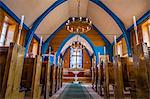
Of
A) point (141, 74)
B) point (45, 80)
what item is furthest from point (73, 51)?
point (141, 74)

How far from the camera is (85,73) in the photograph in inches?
603

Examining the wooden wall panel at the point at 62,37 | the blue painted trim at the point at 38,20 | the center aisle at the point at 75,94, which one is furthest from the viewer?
the wooden wall panel at the point at 62,37

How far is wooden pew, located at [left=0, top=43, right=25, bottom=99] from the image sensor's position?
1706mm

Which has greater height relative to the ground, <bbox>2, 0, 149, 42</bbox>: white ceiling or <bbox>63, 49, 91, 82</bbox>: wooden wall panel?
<bbox>2, 0, 149, 42</bbox>: white ceiling

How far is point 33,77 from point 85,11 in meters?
8.91

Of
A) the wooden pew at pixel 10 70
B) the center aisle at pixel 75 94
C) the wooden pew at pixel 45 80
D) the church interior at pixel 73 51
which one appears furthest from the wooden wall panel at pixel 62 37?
the wooden pew at pixel 10 70

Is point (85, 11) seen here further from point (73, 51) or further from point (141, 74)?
point (141, 74)

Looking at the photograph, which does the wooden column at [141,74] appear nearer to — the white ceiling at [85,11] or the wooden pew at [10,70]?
the wooden pew at [10,70]

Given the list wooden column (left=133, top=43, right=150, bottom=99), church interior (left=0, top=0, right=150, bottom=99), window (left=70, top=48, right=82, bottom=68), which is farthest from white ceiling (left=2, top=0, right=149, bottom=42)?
window (left=70, top=48, right=82, bottom=68)

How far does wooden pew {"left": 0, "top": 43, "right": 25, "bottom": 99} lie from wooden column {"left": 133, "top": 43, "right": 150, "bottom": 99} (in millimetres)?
1797

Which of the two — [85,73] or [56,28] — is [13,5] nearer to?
[56,28]

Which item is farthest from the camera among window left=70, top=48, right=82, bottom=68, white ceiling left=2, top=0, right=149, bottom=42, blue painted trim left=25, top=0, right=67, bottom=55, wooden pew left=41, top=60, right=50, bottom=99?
window left=70, top=48, right=82, bottom=68

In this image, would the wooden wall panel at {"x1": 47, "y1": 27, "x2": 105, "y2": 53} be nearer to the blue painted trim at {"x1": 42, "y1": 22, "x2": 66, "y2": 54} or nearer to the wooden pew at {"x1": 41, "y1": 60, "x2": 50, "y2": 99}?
the blue painted trim at {"x1": 42, "y1": 22, "x2": 66, "y2": 54}

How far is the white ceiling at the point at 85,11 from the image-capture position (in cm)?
648
